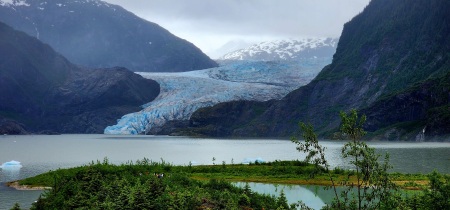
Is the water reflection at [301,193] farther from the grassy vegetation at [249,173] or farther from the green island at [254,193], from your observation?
the green island at [254,193]

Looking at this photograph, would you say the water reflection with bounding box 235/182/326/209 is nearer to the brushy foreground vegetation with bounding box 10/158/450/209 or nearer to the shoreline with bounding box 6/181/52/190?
the brushy foreground vegetation with bounding box 10/158/450/209

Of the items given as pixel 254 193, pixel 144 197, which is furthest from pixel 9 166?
pixel 144 197

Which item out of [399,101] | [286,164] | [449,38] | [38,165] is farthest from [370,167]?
[449,38]

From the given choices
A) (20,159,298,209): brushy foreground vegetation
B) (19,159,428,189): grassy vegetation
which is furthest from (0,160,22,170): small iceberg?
(20,159,298,209): brushy foreground vegetation

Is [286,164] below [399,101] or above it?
below

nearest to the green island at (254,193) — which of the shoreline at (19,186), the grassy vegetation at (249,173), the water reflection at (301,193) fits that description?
the water reflection at (301,193)

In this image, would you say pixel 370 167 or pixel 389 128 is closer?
pixel 370 167

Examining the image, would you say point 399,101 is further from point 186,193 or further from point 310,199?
point 186,193

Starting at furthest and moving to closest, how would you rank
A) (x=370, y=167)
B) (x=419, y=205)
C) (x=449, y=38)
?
(x=449, y=38) → (x=419, y=205) → (x=370, y=167)

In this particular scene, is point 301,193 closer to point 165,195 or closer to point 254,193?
point 254,193

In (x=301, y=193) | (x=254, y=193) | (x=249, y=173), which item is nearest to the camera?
(x=254, y=193)

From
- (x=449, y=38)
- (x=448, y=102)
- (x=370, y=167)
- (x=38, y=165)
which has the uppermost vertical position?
(x=449, y=38)
